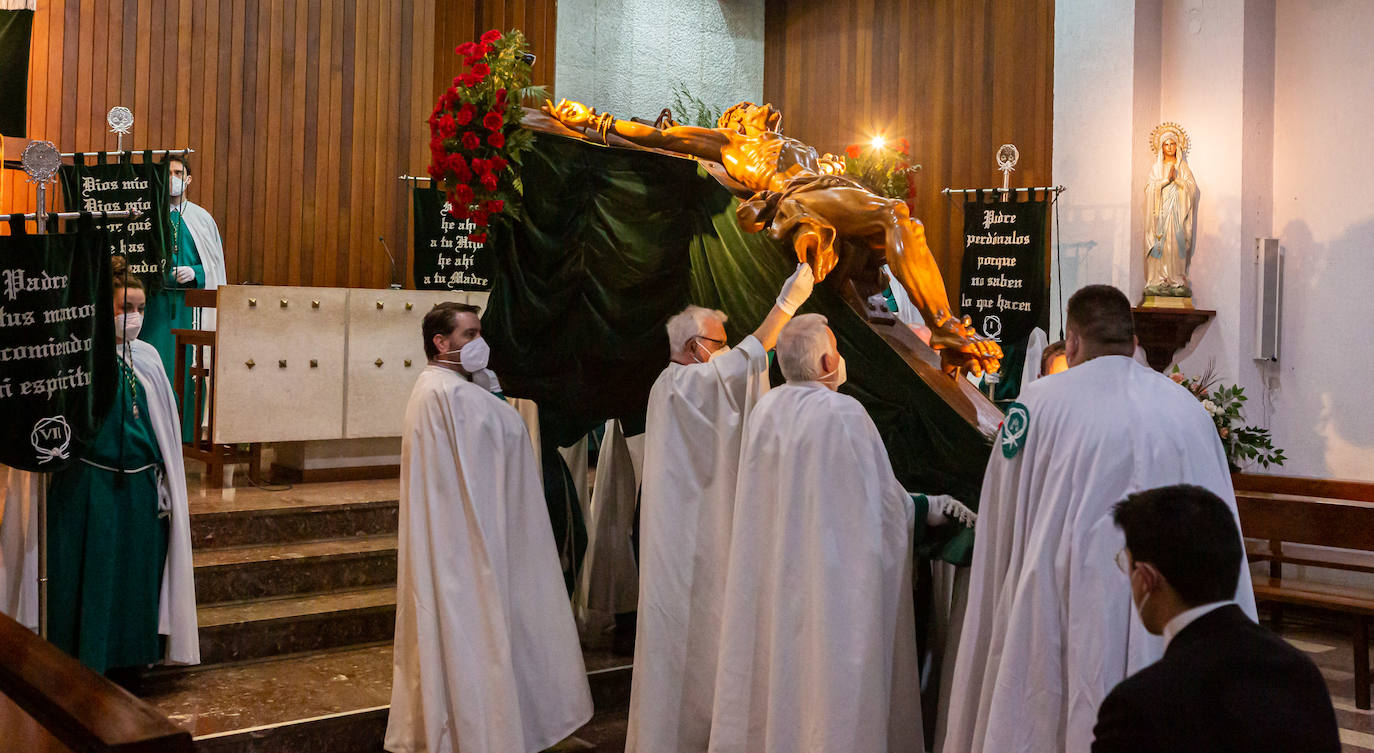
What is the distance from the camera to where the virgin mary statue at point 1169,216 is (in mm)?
8227

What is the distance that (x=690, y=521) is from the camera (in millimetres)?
4461

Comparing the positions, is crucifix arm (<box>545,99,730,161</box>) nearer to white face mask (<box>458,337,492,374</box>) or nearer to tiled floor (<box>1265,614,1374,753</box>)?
white face mask (<box>458,337,492,374</box>)

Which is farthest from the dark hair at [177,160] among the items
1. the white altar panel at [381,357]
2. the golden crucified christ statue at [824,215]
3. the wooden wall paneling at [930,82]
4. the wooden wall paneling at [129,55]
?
the wooden wall paneling at [930,82]

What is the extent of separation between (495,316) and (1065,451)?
9.40 ft

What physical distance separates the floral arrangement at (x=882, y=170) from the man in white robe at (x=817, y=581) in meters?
4.70

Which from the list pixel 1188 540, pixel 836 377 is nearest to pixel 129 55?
pixel 836 377

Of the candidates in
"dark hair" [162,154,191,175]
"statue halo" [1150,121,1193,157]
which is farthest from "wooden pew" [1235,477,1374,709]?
"dark hair" [162,154,191,175]

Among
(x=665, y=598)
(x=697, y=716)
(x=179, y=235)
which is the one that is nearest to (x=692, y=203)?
(x=665, y=598)

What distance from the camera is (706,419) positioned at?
4465 mm

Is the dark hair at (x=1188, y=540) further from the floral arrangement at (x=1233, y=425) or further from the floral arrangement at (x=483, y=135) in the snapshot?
the floral arrangement at (x=1233, y=425)

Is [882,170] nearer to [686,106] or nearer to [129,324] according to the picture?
[686,106]

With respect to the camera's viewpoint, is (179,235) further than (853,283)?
Yes

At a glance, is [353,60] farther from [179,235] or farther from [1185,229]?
[1185,229]

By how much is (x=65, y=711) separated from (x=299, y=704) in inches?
95.6
